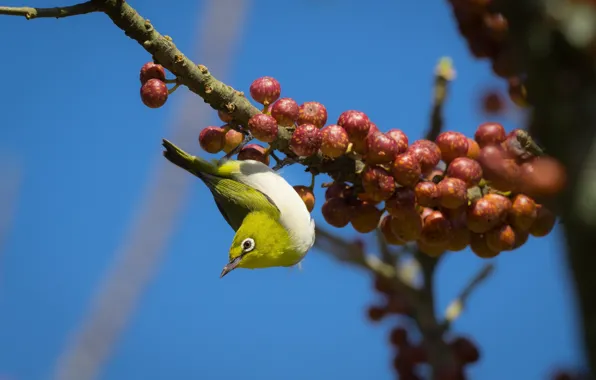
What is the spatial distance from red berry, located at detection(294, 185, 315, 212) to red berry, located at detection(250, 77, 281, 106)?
45 cm

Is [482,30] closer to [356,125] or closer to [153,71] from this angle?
[356,125]

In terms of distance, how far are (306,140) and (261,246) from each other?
93 cm

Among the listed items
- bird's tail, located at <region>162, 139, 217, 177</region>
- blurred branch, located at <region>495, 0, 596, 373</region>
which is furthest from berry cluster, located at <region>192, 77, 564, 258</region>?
blurred branch, located at <region>495, 0, 596, 373</region>

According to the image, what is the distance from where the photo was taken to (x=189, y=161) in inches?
147

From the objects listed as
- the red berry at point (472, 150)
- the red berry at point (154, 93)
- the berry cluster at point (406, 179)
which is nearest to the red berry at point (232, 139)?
the berry cluster at point (406, 179)

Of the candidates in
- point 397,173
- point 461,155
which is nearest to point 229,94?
point 397,173

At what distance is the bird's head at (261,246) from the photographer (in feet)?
11.3

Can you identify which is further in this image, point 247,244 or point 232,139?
point 247,244

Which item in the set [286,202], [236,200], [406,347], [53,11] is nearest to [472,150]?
[286,202]

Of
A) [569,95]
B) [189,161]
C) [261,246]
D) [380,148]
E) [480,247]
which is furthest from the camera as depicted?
[189,161]

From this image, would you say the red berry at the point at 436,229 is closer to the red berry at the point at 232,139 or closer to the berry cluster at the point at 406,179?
the berry cluster at the point at 406,179

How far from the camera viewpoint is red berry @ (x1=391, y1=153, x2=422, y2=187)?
2.72 m

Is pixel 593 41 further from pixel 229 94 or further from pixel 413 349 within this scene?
pixel 413 349

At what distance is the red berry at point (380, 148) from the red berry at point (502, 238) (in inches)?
21.3
